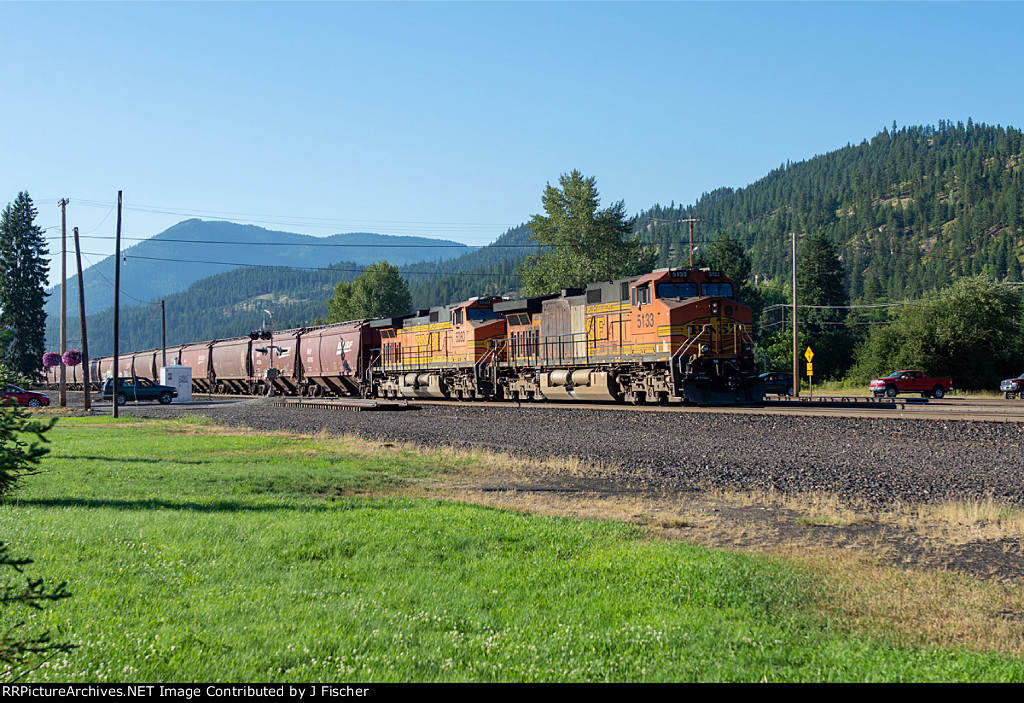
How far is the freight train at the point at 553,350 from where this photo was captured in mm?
25953

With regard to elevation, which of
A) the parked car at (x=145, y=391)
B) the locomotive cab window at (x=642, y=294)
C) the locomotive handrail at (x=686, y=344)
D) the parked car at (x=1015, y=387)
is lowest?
the parked car at (x=1015, y=387)

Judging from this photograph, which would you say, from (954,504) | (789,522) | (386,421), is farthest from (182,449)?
(954,504)

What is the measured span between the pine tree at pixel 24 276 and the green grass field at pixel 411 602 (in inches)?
2721

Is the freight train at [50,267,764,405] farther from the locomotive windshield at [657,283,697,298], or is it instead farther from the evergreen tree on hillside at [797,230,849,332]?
the evergreen tree on hillside at [797,230,849,332]

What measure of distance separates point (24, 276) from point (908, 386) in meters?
71.8

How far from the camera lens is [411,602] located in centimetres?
592

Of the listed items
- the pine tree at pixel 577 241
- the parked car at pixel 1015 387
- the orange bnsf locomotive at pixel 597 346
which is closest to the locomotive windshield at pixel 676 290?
the orange bnsf locomotive at pixel 597 346

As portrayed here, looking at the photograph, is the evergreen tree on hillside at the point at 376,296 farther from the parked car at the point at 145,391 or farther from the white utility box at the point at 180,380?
the parked car at the point at 145,391

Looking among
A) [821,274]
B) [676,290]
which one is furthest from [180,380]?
[821,274]

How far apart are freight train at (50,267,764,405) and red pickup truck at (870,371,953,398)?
79.9 feet

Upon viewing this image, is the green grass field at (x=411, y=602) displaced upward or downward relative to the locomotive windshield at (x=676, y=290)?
downward

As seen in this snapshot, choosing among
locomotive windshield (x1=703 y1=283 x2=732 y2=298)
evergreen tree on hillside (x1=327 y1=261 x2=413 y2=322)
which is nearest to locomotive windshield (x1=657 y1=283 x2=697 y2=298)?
locomotive windshield (x1=703 y1=283 x2=732 y2=298)

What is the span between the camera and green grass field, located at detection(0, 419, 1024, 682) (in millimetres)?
4652
